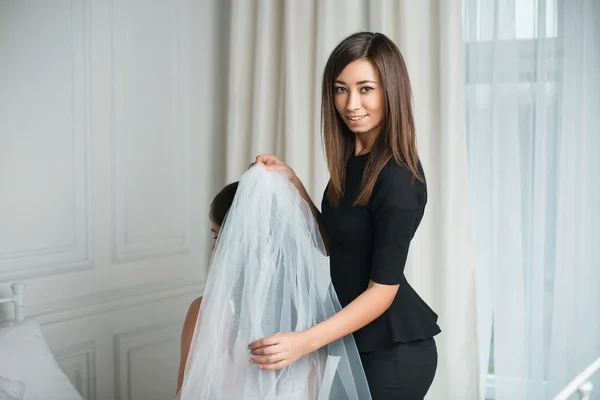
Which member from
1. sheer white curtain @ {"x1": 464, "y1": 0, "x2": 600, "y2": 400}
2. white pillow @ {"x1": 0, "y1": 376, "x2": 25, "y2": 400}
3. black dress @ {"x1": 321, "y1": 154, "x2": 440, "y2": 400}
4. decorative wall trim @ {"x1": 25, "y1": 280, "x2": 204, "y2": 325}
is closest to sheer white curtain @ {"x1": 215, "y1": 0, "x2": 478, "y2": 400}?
sheer white curtain @ {"x1": 464, "y1": 0, "x2": 600, "y2": 400}

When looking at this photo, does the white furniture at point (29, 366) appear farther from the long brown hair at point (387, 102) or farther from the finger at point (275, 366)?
the long brown hair at point (387, 102)

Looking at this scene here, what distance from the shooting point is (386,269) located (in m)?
1.51

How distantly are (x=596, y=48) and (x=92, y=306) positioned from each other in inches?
86.4

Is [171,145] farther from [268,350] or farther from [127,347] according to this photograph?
[268,350]

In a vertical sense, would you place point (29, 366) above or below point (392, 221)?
below

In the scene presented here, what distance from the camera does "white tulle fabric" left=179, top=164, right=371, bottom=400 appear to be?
1.41 metres

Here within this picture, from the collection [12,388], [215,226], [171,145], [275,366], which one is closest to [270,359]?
[275,366]

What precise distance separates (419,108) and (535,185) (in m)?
0.55

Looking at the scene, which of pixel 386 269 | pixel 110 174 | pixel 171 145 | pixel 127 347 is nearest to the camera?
pixel 386 269

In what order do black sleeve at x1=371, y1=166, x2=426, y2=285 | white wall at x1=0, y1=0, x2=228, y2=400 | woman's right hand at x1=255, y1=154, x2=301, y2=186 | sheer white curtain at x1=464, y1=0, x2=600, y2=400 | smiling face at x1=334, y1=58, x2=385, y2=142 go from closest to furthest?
black sleeve at x1=371, y1=166, x2=426, y2=285 → smiling face at x1=334, y1=58, x2=385, y2=142 → woman's right hand at x1=255, y1=154, x2=301, y2=186 → white wall at x1=0, y1=0, x2=228, y2=400 → sheer white curtain at x1=464, y1=0, x2=600, y2=400

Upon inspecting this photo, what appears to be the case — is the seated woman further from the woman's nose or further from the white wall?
the white wall

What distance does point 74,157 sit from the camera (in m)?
2.44

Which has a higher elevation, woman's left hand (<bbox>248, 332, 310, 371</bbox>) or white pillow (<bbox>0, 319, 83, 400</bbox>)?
woman's left hand (<bbox>248, 332, 310, 371</bbox>)

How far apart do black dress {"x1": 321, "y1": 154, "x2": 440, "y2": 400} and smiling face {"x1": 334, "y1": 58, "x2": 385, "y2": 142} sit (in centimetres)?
10
